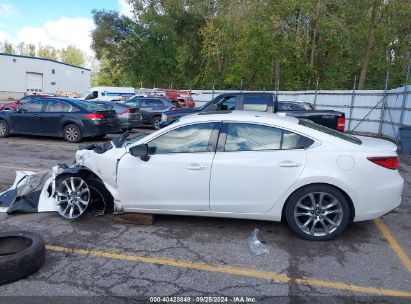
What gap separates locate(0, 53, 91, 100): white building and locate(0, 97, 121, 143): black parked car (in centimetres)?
4080

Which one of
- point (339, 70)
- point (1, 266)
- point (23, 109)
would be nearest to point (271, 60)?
point (339, 70)

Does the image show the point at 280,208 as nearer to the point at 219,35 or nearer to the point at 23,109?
the point at 23,109

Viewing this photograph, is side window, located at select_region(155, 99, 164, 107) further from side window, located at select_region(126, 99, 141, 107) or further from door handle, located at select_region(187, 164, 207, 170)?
door handle, located at select_region(187, 164, 207, 170)

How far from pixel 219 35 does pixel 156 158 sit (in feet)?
99.3

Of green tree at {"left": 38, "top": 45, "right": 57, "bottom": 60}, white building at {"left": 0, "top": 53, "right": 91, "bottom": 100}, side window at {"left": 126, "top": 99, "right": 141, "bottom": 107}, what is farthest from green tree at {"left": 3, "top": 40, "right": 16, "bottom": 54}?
side window at {"left": 126, "top": 99, "right": 141, "bottom": 107}

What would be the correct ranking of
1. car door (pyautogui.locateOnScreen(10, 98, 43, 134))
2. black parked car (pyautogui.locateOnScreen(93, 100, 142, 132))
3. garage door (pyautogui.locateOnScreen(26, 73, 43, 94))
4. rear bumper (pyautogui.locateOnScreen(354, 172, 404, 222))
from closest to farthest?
rear bumper (pyautogui.locateOnScreen(354, 172, 404, 222)) < car door (pyautogui.locateOnScreen(10, 98, 43, 134)) < black parked car (pyautogui.locateOnScreen(93, 100, 142, 132)) < garage door (pyautogui.locateOnScreen(26, 73, 43, 94))

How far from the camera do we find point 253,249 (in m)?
4.31

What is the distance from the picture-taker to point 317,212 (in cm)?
449

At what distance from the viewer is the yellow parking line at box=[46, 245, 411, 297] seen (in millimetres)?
3494

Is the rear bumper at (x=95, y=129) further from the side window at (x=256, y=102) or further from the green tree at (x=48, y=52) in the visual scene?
the green tree at (x=48, y=52)

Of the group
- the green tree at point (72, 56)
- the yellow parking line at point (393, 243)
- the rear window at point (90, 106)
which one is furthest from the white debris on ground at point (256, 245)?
the green tree at point (72, 56)

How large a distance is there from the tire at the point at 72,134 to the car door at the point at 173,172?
8373mm

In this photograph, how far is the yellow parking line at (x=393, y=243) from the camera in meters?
4.12

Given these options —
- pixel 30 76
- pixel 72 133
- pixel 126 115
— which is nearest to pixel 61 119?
pixel 72 133
